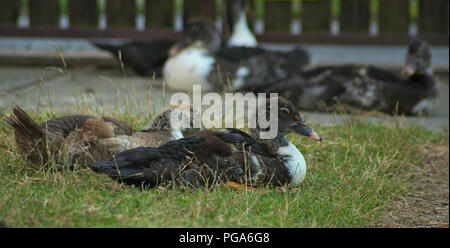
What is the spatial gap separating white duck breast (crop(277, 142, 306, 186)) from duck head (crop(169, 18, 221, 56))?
14.6 ft

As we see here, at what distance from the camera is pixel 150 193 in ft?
14.8

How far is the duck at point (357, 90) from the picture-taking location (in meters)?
8.12

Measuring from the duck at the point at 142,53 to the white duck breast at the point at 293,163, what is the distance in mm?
5324

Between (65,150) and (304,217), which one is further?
(65,150)

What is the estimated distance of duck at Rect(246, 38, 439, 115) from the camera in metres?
8.12

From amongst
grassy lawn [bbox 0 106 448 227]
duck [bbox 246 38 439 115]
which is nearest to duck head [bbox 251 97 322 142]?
grassy lawn [bbox 0 106 448 227]

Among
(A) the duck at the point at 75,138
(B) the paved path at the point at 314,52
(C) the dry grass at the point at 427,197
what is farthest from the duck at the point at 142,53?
(A) the duck at the point at 75,138

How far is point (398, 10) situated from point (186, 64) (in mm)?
4450

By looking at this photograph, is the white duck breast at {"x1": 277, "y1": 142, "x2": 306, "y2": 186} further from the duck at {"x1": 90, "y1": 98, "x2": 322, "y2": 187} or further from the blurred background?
the blurred background

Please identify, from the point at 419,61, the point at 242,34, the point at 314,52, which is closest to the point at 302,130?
the point at 419,61

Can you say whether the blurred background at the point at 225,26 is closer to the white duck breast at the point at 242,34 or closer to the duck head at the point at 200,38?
the white duck breast at the point at 242,34

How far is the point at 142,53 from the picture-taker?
10.1 m
